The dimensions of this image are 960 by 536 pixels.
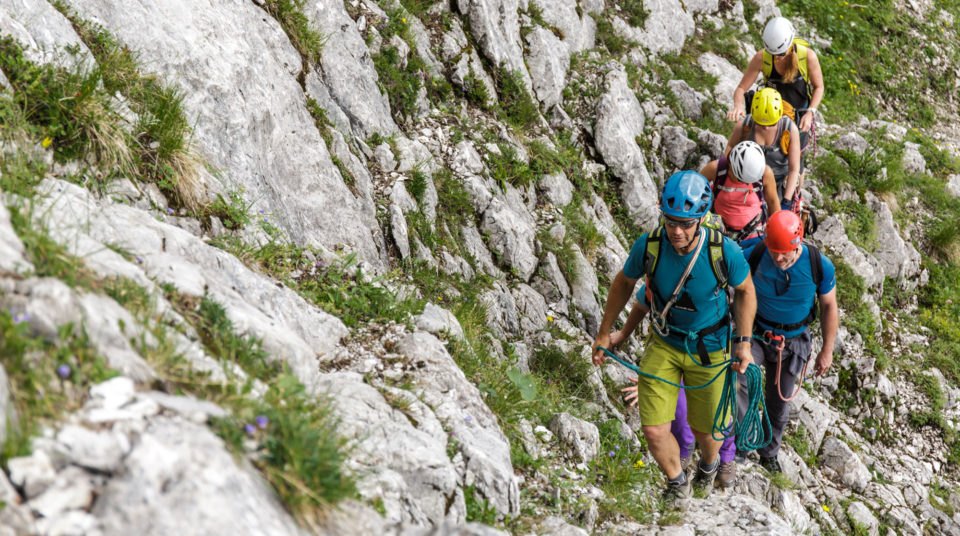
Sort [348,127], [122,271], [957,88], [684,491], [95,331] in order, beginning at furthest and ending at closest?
[957,88] → [348,127] → [684,491] → [122,271] → [95,331]

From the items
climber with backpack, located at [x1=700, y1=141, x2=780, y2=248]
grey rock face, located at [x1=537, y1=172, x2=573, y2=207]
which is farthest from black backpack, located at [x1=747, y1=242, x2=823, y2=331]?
grey rock face, located at [x1=537, y1=172, x2=573, y2=207]

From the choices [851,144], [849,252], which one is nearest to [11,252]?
[849,252]

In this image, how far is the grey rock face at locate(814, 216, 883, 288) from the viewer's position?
12.3 metres

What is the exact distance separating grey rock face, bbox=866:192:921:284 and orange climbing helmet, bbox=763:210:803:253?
7.97 metres

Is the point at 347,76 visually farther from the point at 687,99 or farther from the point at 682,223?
the point at 687,99

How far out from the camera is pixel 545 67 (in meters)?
11.4

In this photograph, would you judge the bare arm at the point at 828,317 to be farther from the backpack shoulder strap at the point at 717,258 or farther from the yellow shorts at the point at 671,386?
the backpack shoulder strap at the point at 717,258

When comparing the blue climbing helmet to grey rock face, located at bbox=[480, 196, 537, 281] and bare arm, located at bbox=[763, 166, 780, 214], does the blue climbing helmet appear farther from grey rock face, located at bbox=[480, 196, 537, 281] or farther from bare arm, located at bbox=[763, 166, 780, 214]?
grey rock face, located at bbox=[480, 196, 537, 281]

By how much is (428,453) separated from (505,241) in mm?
4740

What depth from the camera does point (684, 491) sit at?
20.0ft

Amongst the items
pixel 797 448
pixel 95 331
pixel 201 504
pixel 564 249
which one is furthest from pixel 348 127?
pixel 797 448

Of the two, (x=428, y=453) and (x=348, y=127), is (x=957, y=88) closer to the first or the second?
(x=348, y=127)

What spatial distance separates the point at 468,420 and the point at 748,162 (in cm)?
476

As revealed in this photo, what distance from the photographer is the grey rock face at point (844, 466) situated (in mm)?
9141
